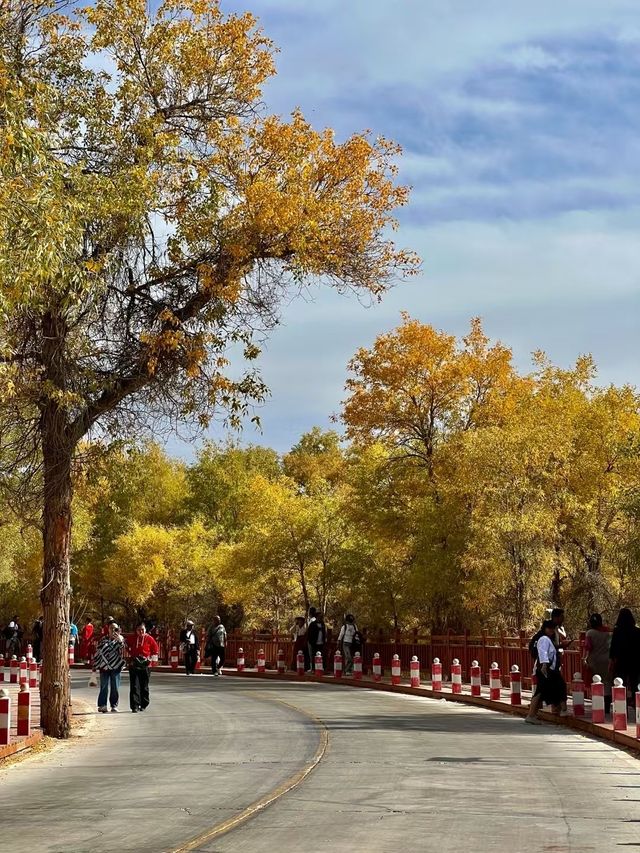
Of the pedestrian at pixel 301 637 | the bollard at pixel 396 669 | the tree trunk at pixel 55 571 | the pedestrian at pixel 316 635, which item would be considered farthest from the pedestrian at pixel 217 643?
the tree trunk at pixel 55 571

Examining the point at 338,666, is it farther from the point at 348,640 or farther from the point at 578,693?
the point at 578,693

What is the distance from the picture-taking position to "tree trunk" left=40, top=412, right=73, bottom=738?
1997 centimetres

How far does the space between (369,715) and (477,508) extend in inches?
537

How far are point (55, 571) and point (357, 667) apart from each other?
51.8 ft

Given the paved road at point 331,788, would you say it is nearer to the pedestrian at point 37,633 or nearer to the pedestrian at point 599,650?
the pedestrian at point 599,650

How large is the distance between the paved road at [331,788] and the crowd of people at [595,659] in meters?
0.86

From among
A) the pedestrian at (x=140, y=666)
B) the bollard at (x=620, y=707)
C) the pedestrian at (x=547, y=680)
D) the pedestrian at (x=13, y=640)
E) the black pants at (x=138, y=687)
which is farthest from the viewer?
the pedestrian at (x=13, y=640)

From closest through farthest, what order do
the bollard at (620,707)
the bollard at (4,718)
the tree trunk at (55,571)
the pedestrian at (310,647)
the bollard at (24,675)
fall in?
1. the bollard at (4,718)
2. the bollard at (620,707)
3. the tree trunk at (55,571)
4. the bollard at (24,675)
5. the pedestrian at (310,647)

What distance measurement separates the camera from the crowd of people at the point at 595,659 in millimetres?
20094

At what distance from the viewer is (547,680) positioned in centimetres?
2070

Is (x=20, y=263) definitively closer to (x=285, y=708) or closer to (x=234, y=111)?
(x=234, y=111)

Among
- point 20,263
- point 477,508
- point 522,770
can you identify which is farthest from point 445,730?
point 477,508

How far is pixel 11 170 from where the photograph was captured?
12.7m

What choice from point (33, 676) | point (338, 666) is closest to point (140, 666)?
point (33, 676)
